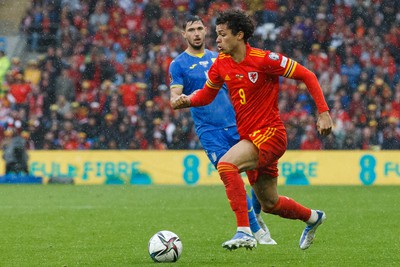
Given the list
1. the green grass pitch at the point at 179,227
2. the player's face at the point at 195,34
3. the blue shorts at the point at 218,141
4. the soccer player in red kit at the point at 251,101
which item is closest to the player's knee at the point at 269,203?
the soccer player in red kit at the point at 251,101

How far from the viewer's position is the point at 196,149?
74.3 feet

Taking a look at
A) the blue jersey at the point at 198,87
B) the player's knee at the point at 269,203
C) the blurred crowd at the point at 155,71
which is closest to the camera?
the player's knee at the point at 269,203

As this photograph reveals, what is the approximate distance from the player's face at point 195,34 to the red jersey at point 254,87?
191cm

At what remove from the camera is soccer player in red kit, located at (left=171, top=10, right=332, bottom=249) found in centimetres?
784

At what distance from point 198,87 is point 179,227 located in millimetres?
2450

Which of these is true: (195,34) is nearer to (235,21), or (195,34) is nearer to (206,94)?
(206,94)

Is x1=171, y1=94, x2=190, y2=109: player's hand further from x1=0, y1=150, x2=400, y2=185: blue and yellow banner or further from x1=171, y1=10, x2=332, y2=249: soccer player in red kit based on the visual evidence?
x1=0, y1=150, x2=400, y2=185: blue and yellow banner

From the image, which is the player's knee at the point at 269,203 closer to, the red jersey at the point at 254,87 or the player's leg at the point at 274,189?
the player's leg at the point at 274,189

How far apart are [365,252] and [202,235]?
8.32 ft

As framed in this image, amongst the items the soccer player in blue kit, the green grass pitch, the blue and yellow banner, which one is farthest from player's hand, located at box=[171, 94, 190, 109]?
the blue and yellow banner

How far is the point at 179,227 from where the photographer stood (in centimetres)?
1168

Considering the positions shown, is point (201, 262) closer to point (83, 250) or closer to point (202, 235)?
point (83, 250)

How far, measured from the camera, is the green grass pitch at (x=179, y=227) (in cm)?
825

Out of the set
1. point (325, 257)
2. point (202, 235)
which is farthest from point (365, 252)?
point (202, 235)
